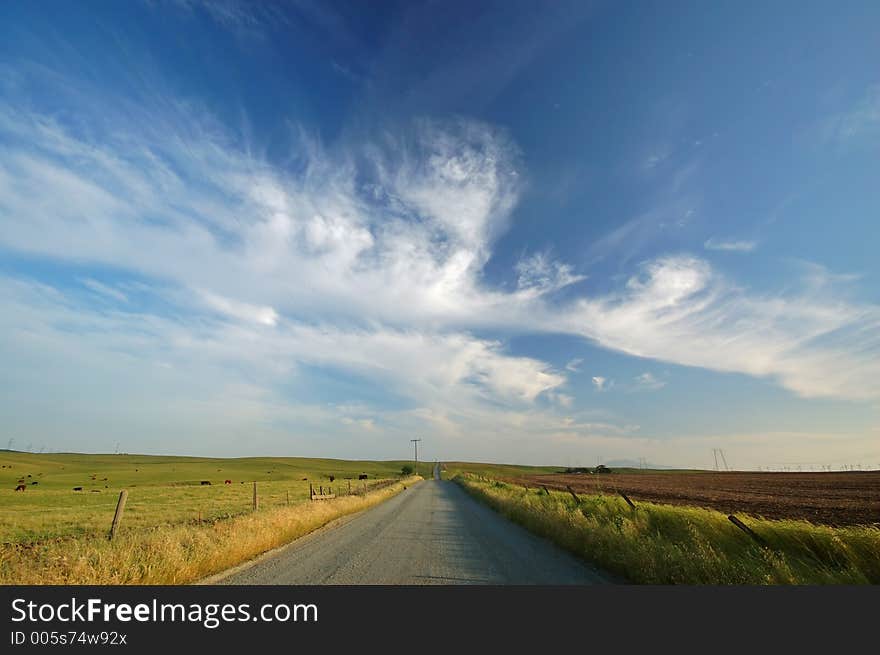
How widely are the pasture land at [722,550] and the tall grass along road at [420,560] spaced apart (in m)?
0.82

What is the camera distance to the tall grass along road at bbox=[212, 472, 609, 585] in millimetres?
9016

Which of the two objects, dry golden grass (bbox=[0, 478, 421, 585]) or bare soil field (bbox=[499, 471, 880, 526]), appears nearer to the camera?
dry golden grass (bbox=[0, 478, 421, 585])

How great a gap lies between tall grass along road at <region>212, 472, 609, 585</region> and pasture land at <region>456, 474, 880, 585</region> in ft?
2.68

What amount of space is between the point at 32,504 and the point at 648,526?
53.4 meters

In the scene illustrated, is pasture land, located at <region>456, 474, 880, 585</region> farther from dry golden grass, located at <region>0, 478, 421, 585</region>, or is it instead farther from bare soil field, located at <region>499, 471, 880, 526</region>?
bare soil field, located at <region>499, 471, 880, 526</region>

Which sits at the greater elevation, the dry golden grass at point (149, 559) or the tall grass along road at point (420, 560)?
the dry golden grass at point (149, 559)

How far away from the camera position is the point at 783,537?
395 inches

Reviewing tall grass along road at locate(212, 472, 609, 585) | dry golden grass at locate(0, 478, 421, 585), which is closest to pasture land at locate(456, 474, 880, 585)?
tall grass along road at locate(212, 472, 609, 585)

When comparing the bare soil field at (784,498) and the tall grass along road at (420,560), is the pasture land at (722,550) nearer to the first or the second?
the tall grass along road at (420,560)

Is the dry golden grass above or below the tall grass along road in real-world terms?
above

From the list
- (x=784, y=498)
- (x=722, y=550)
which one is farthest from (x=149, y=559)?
(x=784, y=498)

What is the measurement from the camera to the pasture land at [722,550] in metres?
8.06

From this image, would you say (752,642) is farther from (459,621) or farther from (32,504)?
(32,504)

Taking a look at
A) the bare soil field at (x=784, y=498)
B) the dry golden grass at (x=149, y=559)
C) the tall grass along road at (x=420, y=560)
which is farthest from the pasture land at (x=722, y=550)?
the bare soil field at (x=784, y=498)
